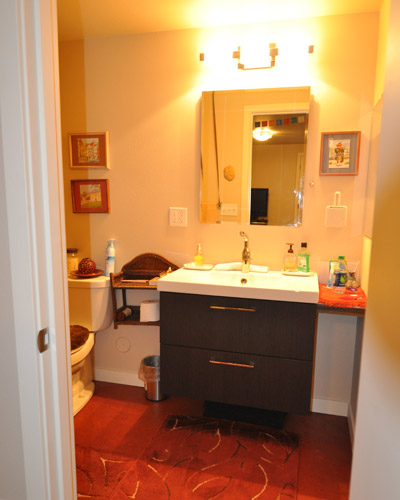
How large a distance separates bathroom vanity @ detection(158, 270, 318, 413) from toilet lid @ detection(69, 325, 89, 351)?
20.9 inches

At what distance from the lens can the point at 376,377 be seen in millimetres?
738

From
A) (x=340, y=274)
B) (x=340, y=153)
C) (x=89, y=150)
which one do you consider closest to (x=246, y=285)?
(x=340, y=274)

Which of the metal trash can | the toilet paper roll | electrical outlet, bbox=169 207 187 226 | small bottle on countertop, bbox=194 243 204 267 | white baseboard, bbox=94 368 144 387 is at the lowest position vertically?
white baseboard, bbox=94 368 144 387

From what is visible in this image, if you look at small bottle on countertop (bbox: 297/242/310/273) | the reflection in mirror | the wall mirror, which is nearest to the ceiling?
the wall mirror

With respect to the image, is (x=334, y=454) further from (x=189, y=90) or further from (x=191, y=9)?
(x=191, y=9)

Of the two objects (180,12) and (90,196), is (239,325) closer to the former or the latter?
(90,196)

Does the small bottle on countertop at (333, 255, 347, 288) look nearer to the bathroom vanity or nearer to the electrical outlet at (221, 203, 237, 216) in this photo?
the bathroom vanity

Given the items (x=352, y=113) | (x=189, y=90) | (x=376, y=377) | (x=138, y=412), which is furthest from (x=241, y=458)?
(x=189, y=90)

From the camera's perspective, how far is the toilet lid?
2.01 meters

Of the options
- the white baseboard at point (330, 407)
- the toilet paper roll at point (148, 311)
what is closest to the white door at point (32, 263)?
the toilet paper roll at point (148, 311)

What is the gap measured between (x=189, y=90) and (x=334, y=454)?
226 cm

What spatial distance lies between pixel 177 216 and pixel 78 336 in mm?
974

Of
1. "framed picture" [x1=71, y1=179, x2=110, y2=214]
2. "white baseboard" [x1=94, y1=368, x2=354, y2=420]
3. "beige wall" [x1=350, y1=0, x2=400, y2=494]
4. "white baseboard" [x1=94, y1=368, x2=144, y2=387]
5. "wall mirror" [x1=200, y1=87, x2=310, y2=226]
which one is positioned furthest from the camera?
"white baseboard" [x1=94, y1=368, x2=144, y2=387]

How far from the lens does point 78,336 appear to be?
6.89ft
